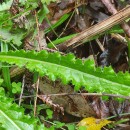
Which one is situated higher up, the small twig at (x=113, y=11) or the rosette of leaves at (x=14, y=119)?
the small twig at (x=113, y=11)

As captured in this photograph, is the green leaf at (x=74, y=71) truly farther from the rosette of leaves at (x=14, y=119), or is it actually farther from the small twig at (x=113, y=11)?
the small twig at (x=113, y=11)

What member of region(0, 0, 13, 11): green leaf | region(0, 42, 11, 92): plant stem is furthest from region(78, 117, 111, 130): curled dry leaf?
region(0, 0, 13, 11): green leaf

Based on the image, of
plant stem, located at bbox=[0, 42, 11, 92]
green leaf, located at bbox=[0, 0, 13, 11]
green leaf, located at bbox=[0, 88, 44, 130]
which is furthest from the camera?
green leaf, located at bbox=[0, 0, 13, 11]

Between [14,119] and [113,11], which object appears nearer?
[14,119]

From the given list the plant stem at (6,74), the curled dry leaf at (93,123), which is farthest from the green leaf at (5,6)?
the curled dry leaf at (93,123)

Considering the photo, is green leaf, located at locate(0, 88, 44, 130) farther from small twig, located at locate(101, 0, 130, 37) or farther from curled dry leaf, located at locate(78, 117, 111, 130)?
small twig, located at locate(101, 0, 130, 37)

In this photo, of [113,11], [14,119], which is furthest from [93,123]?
[113,11]

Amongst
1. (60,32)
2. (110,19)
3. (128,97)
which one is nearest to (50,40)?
(60,32)

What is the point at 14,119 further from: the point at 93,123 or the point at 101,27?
the point at 101,27
